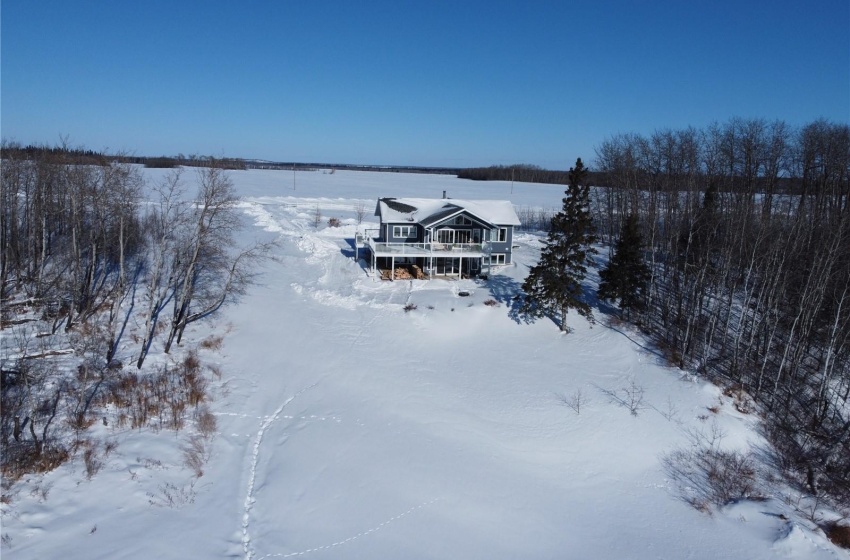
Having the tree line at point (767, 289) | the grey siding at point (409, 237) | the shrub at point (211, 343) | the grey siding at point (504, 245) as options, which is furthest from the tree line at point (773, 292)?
the shrub at point (211, 343)

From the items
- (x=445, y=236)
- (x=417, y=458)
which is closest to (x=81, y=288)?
(x=417, y=458)

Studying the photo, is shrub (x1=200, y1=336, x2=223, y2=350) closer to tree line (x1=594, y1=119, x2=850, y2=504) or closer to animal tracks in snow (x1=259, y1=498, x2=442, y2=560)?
animal tracks in snow (x1=259, y1=498, x2=442, y2=560)

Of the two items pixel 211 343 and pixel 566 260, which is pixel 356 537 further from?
pixel 566 260

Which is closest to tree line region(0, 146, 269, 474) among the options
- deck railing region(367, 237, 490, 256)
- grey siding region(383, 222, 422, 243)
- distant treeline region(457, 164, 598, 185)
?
deck railing region(367, 237, 490, 256)

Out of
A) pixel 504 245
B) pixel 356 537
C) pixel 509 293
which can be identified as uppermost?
pixel 504 245

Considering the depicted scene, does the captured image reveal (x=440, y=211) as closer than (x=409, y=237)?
Yes

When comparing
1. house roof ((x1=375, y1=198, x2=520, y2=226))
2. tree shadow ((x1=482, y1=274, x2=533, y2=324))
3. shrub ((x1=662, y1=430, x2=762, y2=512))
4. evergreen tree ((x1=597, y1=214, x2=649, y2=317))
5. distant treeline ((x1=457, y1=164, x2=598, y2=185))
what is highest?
distant treeline ((x1=457, y1=164, x2=598, y2=185))
